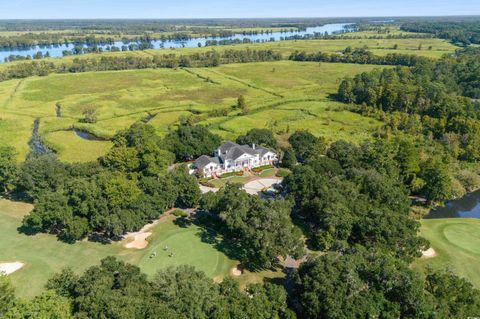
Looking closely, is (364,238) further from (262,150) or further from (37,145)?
(37,145)

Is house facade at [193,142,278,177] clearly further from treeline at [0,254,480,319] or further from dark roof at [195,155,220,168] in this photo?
treeline at [0,254,480,319]

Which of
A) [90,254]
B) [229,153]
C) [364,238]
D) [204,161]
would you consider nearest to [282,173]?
[229,153]

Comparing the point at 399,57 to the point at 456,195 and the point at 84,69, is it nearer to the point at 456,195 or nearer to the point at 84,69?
the point at 456,195

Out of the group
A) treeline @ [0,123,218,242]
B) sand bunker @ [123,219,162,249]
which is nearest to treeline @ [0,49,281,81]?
treeline @ [0,123,218,242]

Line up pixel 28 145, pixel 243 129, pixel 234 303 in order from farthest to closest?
pixel 243 129
pixel 28 145
pixel 234 303

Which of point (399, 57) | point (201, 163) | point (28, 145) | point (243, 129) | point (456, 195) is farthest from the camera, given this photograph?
point (399, 57)

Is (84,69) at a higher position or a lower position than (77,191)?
higher

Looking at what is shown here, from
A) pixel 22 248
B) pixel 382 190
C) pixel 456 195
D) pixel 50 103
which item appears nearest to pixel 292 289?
pixel 382 190
